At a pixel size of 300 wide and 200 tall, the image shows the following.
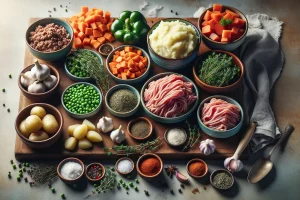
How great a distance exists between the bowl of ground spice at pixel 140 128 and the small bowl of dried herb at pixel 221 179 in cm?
72

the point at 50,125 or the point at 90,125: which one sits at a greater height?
the point at 50,125

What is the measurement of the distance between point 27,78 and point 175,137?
1545 mm

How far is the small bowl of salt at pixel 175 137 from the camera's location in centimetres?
488

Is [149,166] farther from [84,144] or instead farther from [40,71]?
[40,71]

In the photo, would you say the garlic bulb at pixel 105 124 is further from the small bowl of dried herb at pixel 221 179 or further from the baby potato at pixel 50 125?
the small bowl of dried herb at pixel 221 179

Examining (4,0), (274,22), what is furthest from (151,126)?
(4,0)

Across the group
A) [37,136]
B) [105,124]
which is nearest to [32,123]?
[37,136]

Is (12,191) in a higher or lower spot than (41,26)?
lower

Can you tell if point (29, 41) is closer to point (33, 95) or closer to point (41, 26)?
point (41, 26)

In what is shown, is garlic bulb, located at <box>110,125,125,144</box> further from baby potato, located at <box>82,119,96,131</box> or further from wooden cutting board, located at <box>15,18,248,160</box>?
baby potato, located at <box>82,119,96,131</box>

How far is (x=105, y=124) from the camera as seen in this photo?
488 centimetres

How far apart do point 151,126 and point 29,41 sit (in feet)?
5.08

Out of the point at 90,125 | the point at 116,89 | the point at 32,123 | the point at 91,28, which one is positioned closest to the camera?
the point at 32,123

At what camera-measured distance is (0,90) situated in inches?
211
